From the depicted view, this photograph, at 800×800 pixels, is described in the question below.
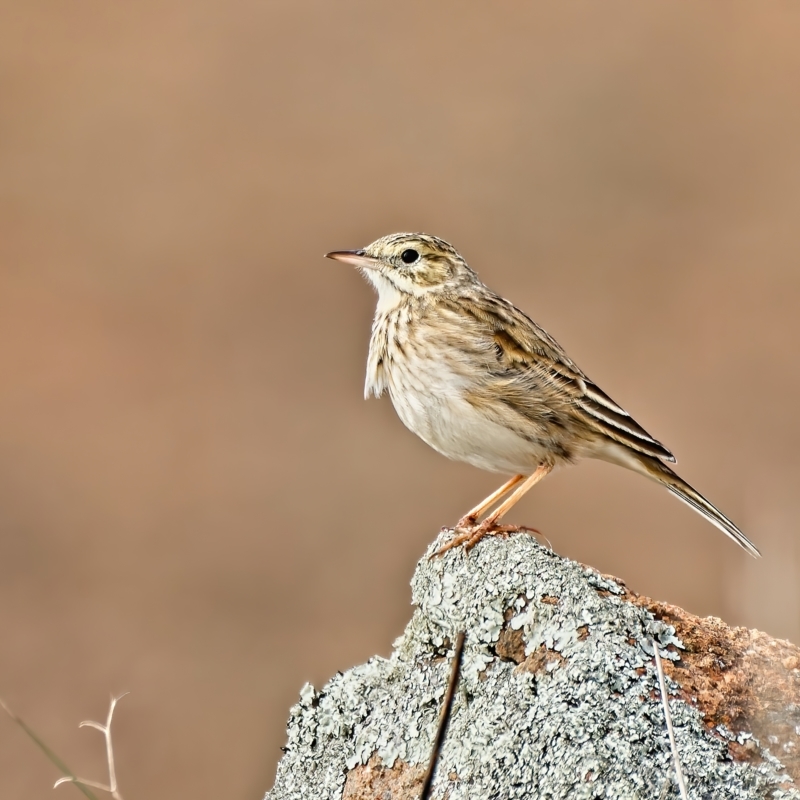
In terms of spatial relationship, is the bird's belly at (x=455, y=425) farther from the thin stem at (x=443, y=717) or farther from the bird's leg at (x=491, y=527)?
the thin stem at (x=443, y=717)

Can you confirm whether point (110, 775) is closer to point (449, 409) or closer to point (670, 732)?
point (670, 732)

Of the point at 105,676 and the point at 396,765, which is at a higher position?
the point at 105,676

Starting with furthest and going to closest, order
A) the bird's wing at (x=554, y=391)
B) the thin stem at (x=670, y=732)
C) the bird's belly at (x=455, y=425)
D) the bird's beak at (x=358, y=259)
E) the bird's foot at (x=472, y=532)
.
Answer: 1. the bird's beak at (x=358, y=259)
2. the bird's wing at (x=554, y=391)
3. the bird's belly at (x=455, y=425)
4. the bird's foot at (x=472, y=532)
5. the thin stem at (x=670, y=732)

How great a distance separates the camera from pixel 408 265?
6.41 m

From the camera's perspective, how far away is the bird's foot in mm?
4402

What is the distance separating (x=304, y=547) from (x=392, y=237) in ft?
15.3

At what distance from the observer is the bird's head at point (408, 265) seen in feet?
20.8

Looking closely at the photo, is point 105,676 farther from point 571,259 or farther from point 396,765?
point 571,259

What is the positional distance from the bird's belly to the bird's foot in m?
0.43

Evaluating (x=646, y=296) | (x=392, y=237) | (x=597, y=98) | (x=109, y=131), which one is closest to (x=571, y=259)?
(x=646, y=296)

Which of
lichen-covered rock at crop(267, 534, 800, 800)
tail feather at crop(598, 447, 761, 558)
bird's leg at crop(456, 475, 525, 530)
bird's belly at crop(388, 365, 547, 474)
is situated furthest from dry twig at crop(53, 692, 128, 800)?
tail feather at crop(598, 447, 761, 558)

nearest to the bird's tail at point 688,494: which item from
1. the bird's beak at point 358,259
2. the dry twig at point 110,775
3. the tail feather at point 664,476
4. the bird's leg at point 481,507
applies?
the tail feather at point 664,476

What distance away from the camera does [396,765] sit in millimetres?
3750

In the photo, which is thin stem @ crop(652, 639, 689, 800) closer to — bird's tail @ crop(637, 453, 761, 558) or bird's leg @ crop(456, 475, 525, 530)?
bird's leg @ crop(456, 475, 525, 530)
